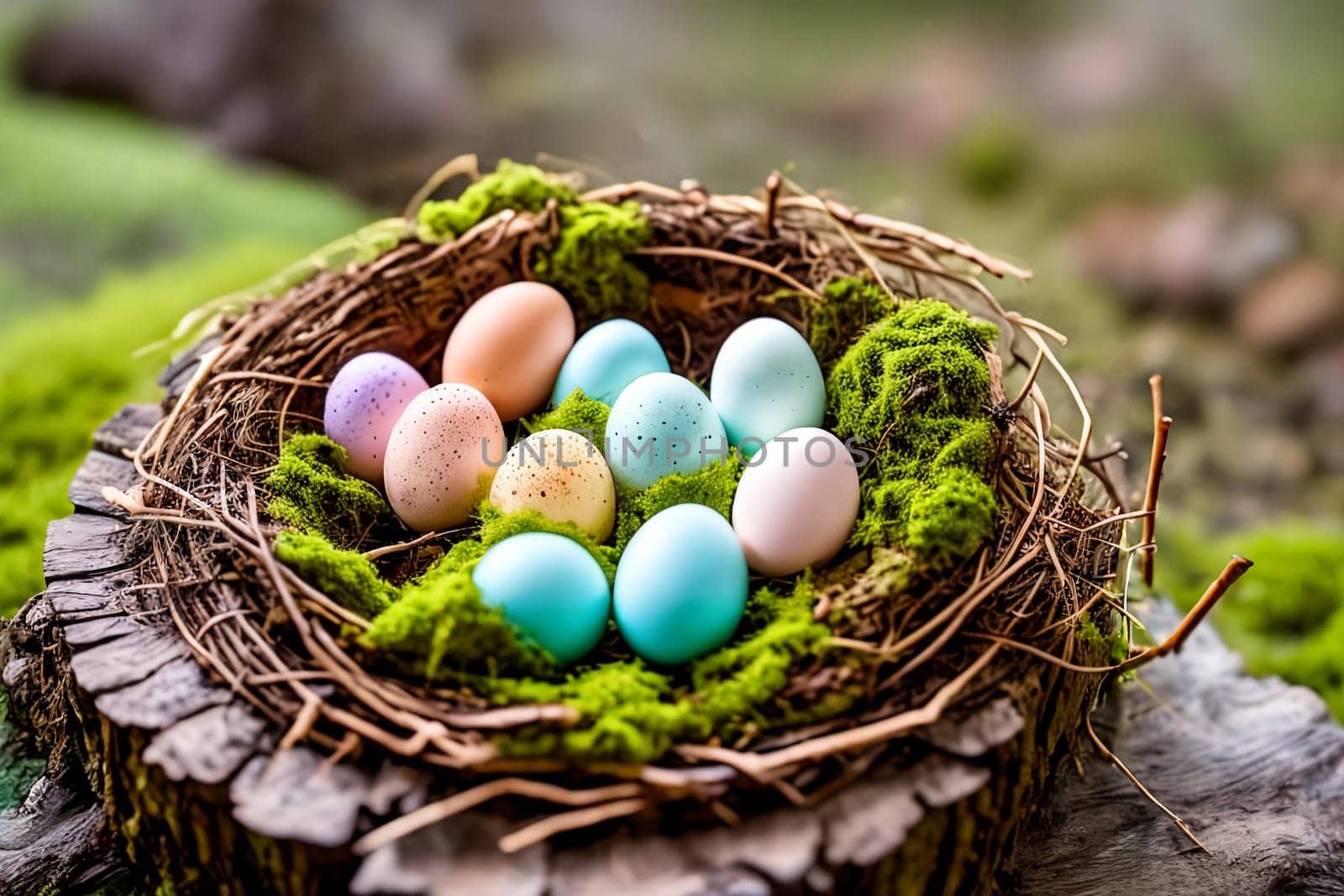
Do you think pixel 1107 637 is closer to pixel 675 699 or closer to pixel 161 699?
pixel 675 699

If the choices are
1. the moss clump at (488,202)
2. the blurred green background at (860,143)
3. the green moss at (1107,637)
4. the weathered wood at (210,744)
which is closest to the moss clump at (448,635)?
the weathered wood at (210,744)

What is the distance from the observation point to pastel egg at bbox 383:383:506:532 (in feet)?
4.57

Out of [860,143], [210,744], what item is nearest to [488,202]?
[210,744]

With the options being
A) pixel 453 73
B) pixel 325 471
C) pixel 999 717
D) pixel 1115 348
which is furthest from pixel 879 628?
pixel 453 73

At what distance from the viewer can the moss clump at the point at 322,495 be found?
1.35m

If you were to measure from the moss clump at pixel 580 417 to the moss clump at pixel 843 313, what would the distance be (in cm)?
35

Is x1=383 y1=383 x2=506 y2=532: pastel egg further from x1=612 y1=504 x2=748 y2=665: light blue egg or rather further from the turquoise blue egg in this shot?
x1=612 y1=504 x2=748 y2=665: light blue egg

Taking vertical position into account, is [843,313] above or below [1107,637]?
above

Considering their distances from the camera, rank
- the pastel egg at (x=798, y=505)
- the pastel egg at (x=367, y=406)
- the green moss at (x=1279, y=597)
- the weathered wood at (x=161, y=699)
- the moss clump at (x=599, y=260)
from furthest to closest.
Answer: the green moss at (x=1279, y=597) < the moss clump at (x=599, y=260) < the pastel egg at (x=367, y=406) < the pastel egg at (x=798, y=505) < the weathered wood at (x=161, y=699)

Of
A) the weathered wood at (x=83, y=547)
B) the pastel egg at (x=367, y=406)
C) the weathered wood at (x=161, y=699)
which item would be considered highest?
the pastel egg at (x=367, y=406)

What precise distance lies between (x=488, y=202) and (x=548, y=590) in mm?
804

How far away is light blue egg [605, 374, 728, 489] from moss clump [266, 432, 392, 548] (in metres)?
0.36

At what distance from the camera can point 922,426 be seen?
1.33 m

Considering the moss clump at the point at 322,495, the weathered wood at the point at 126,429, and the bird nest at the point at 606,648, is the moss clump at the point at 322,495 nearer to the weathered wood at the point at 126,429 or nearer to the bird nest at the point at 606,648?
the bird nest at the point at 606,648
